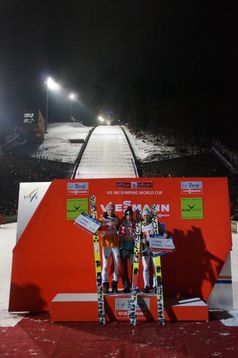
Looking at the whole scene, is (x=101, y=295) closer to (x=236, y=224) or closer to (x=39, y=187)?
(x=39, y=187)

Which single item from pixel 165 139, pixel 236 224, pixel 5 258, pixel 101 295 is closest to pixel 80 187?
pixel 101 295

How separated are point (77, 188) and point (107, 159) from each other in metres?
35.9

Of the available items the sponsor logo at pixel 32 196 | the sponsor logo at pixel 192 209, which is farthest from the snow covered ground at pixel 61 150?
the sponsor logo at pixel 192 209

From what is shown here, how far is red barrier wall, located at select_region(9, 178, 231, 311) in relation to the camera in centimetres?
673

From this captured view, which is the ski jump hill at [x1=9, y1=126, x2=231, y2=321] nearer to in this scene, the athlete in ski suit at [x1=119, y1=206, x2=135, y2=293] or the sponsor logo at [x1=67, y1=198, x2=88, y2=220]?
the sponsor logo at [x1=67, y1=198, x2=88, y2=220]

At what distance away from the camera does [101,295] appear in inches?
233

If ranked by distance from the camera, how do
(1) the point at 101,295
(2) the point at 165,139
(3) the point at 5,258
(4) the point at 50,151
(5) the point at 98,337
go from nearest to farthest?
(5) the point at 98,337 < (1) the point at 101,295 < (3) the point at 5,258 < (4) the point at 50,151 < (2) the point at 165,139

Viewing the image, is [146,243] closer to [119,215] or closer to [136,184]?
[119,215]

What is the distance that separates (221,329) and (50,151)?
45.8 m

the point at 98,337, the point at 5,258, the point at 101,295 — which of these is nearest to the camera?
the point at 98,337

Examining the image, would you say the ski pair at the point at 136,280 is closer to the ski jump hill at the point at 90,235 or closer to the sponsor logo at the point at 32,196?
the ski jump hill at the point at 90,235

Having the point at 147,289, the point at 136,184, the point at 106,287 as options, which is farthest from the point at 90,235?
the point at 147,289

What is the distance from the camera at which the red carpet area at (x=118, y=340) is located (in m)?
4.62

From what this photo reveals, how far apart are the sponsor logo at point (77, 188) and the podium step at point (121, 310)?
1.86 meters
